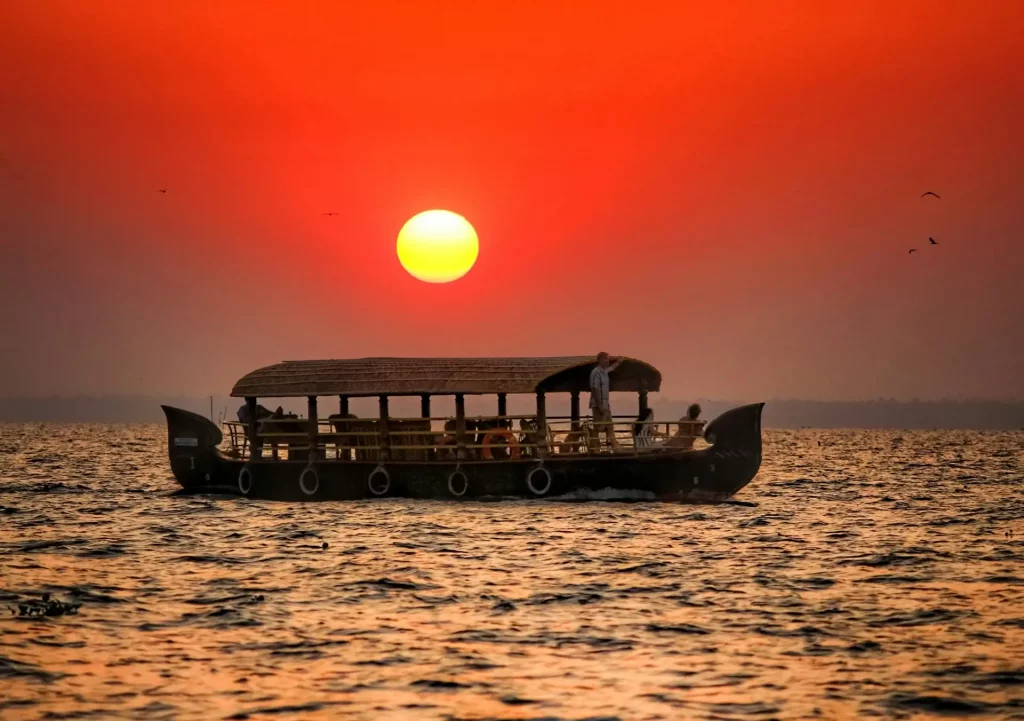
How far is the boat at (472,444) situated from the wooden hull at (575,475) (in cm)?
3

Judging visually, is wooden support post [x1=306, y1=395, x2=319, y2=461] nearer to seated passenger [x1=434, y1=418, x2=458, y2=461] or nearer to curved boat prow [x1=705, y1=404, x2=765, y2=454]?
seated passenger [x1=434, y1=418, x2=458, y2=461]

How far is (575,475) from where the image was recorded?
34219 mm

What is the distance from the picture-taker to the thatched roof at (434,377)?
3422 cm

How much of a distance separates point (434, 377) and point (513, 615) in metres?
16.5

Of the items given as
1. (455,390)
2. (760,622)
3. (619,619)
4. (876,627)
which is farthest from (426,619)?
(455,390)

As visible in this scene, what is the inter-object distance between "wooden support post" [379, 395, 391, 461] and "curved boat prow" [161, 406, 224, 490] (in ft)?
22.1

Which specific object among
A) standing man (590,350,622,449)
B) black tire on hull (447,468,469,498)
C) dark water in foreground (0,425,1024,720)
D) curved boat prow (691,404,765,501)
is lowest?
dark water in foreground (0,425,1024,720)

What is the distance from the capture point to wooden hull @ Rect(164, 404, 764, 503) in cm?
3353

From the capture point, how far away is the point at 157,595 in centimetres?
2092

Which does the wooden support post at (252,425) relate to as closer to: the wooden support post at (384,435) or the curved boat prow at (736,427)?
the wooden support post at (384,435)

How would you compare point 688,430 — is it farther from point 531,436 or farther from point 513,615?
point 513,615

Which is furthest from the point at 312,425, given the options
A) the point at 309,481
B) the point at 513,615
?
the point at 513,615

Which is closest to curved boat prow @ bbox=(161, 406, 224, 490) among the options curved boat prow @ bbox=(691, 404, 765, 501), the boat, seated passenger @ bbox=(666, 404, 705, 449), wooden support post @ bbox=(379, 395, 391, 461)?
the boat

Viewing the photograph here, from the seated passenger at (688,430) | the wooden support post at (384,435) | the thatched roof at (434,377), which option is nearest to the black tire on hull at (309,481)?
the wooden support post at (384,435)
